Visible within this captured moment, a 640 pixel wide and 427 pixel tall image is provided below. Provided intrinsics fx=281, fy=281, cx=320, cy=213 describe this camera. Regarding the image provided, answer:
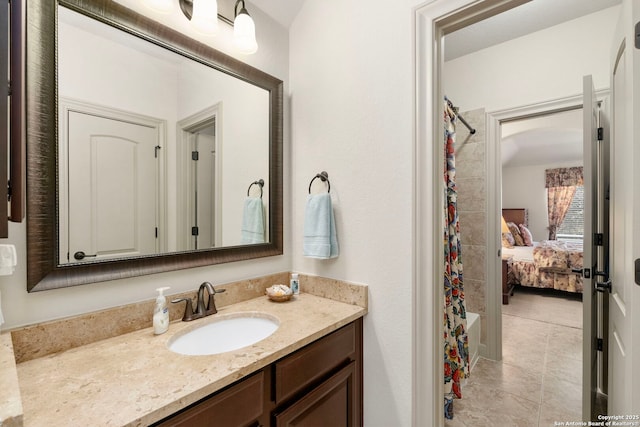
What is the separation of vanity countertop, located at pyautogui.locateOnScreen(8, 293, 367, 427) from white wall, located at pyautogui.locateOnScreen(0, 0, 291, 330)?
0.12 metres

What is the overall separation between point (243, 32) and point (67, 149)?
0.88 meters

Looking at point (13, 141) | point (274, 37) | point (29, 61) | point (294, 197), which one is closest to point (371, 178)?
point (294, 197)

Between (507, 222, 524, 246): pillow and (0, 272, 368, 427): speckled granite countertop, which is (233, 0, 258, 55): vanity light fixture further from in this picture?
(507, 222, 524, 246): pillow

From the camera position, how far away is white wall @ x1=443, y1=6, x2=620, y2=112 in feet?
6.46

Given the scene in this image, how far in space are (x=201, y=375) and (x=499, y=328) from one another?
2.57 m

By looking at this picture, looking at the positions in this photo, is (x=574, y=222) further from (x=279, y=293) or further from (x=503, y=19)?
(x=279, y=293)

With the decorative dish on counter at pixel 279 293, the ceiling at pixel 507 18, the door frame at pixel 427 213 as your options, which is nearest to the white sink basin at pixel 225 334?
the decorative dish on counter at pixel 279 293

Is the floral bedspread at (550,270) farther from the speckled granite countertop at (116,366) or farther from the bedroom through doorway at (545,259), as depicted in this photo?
the speckled granite countertop at (116,366)

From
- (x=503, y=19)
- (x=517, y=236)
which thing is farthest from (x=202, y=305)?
(x=517, y=236)

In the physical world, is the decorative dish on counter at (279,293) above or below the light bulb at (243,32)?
below

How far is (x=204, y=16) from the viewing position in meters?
1.17

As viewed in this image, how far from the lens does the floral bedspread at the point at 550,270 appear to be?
3.92 meters

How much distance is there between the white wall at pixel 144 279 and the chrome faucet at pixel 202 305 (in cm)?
7

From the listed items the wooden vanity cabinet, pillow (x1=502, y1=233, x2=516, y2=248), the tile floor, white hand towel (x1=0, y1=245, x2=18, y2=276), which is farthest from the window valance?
white hand towel (x1=0, y1=245, x2=18, y2=276)
